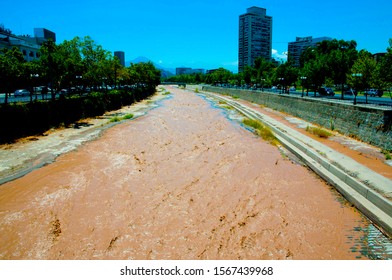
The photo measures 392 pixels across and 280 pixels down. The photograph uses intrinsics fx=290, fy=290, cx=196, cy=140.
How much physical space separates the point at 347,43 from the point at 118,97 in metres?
66.0

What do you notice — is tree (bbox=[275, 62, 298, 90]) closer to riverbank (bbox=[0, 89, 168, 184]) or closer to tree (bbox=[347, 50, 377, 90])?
tree (bbox=[347, 50, 377, 90])

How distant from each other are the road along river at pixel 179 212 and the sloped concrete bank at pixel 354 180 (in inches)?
10.9

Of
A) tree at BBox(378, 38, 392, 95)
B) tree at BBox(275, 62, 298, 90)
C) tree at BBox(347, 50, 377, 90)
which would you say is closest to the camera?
tree at BBox(378, 38, 392, 95)

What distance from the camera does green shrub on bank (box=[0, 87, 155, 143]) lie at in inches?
579

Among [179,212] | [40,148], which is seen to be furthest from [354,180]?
[40,148]

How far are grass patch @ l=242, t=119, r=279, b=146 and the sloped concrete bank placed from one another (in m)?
2.43

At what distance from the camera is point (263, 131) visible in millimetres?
18625

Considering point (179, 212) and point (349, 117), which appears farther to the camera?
point (349, 117)

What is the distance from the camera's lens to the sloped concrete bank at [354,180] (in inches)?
274

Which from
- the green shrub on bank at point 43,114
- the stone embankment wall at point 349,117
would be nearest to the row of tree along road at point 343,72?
the stone embankment wall at point 349,117

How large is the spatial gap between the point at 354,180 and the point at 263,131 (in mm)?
10277

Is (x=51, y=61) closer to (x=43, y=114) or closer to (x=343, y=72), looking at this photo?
(x=43, y=114)

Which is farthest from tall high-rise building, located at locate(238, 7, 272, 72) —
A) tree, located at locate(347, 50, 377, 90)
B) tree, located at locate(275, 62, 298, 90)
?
tree, located at locate(347, 50, 377, 90)

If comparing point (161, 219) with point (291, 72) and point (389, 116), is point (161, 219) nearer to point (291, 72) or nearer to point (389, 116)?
point (389, 116)
